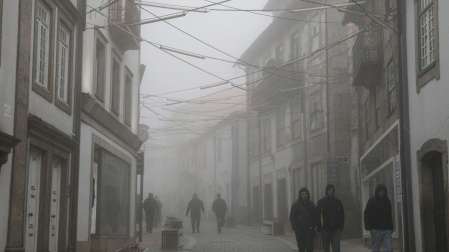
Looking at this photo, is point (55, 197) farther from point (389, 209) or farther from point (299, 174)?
point (299, 174)

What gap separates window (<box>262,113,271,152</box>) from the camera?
38.8m

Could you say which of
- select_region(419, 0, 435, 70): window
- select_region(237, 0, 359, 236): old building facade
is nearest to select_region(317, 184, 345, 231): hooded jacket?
select_region(419, 0, 435, 70): window

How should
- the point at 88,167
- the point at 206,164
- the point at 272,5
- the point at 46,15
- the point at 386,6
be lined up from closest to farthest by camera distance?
the point at 46,15 → the point at 88,167 → the point at 386,6 → the point at 272,5 → the point at 206,164

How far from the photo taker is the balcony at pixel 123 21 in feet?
62.0

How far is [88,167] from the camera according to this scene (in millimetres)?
16547

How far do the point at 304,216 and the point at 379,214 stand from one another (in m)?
1.67

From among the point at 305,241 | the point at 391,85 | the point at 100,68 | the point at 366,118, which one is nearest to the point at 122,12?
the point at 100,68

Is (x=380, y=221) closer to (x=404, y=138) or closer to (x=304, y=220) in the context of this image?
(x=304, y=220)

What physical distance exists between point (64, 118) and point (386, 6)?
9.35 meters

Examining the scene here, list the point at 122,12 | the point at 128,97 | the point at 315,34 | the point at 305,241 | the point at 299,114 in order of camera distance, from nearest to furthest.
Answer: the point at 305,241
the point at 122,12
the point at 128,97
the point at 315,34
the point at 299,114

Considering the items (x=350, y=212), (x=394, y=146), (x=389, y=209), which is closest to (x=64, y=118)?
(x=389, y=209)

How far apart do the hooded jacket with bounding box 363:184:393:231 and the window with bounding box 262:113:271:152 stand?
2376cm

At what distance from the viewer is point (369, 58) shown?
20.8 metres

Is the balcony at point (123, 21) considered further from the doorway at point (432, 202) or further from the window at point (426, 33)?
the doorway at point (432, 202)
